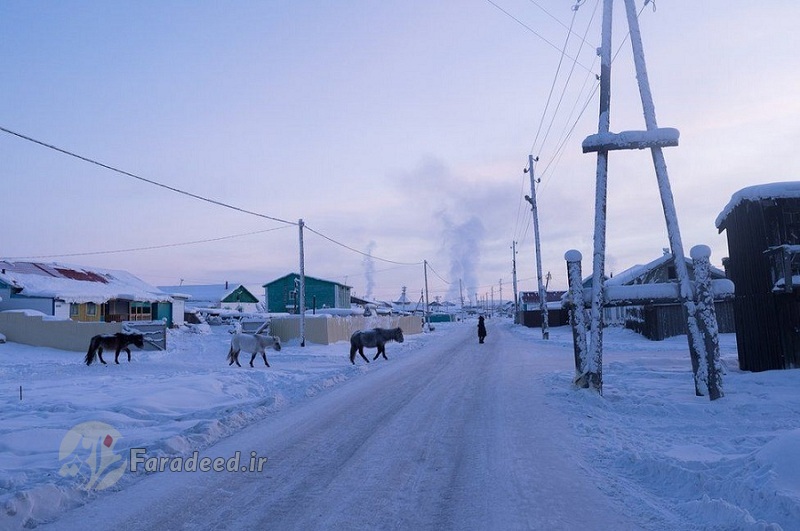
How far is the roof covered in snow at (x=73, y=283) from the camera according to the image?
3575 centimetres

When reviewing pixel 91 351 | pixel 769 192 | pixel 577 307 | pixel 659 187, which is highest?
pixel 769 192

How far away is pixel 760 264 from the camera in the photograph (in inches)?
563

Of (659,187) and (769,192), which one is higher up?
(769,192)

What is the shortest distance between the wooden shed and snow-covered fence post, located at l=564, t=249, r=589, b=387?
531 centimetres

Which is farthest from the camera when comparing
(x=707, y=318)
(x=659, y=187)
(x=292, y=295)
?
(x=292, y=295)

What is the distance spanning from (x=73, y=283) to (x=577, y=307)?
3980 centimetres

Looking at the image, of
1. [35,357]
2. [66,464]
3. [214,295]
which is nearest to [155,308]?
[35,357]

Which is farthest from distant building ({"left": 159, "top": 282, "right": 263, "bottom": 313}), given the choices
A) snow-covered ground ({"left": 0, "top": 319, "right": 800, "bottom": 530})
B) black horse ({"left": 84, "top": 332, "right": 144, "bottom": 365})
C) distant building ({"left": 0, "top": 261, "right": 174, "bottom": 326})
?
snow-covered ground ({"left": 0, "top": 319, "right": 800, "bottom": 530})

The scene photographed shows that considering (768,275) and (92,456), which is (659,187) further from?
(92,456)

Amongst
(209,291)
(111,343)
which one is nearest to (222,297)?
(209,291)

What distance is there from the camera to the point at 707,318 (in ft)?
35.6

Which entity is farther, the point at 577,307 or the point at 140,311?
the point at 140,311

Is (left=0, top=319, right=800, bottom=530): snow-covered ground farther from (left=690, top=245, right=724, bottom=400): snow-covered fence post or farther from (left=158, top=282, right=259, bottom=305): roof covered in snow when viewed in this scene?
(left=158, top=282, right=259, bottom=305): roof covered in snow

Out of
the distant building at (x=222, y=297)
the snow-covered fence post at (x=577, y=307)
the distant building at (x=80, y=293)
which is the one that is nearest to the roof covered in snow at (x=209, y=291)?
the distant building at (x=222, y=297)
